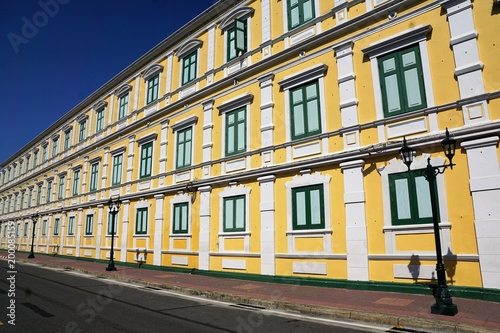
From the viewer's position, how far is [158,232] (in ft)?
61.7

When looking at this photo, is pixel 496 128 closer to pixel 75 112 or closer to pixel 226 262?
pixel 226 262

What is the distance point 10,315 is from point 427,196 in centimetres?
1118

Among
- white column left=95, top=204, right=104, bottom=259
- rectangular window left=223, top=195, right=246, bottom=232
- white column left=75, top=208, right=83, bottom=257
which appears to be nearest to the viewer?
rectangular window left=223, top=195, right=246, bottom=232

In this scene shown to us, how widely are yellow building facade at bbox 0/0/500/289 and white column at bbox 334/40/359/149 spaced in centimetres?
4

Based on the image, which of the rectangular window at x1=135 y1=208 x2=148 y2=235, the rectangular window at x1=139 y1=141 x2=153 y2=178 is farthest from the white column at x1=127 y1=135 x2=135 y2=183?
the rectangular window at x1=135 y1=208 x2=148 y2=235

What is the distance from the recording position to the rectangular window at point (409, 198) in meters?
10.0

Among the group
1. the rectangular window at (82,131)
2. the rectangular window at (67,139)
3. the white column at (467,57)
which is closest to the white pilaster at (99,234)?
the rectangular window at (82,131)

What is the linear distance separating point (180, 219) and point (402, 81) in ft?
39.9

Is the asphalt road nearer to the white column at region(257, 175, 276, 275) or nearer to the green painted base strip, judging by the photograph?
the green painted base strip

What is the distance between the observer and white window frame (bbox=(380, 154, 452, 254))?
31.7ft

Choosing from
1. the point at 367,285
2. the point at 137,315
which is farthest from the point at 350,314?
the point at 137,315

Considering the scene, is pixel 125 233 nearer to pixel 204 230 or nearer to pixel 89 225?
pixel 89 225

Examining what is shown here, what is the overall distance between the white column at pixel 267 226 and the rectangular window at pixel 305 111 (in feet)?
7.17

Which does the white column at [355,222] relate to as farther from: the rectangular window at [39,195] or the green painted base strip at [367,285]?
the rectangular window at [39,195]
